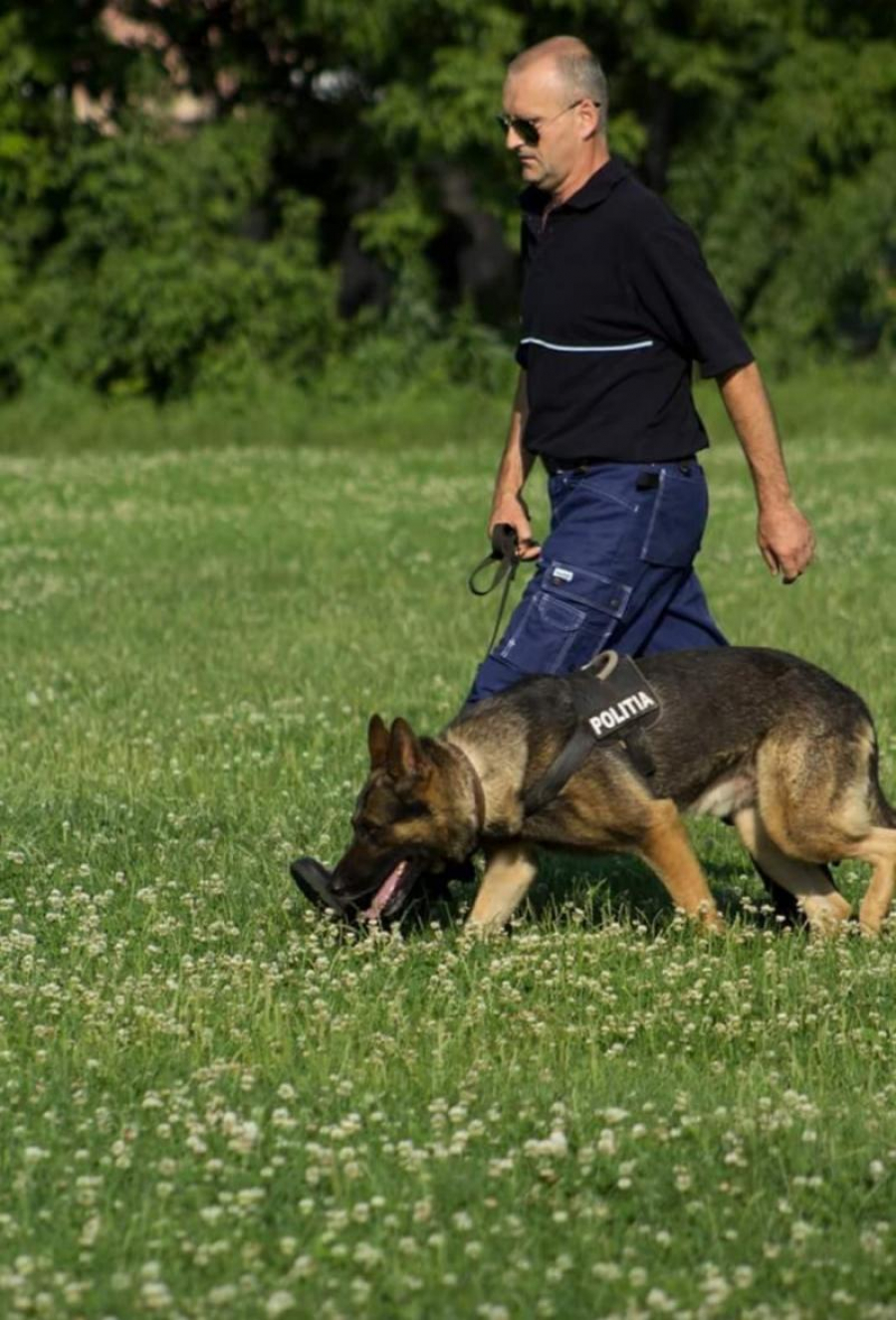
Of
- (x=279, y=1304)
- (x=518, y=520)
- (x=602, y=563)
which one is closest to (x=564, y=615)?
(x=602, y=563)

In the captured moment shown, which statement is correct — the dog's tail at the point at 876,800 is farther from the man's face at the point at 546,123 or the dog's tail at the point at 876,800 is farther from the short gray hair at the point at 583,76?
the short gray hair at the point at 583,76

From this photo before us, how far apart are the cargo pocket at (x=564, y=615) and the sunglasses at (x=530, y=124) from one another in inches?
48.1

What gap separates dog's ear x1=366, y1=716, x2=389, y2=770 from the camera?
6906 millimetres

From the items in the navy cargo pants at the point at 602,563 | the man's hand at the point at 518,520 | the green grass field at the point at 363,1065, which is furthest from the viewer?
the man's hand at the point at 518,520

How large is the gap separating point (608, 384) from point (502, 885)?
4.88ft

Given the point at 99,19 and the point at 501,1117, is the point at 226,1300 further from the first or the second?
the point at 99,19

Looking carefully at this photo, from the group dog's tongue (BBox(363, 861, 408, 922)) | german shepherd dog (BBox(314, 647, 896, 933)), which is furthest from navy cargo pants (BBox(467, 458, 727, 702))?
dog's tongue (BBox(363, 861, 408, 922))

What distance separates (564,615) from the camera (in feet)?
23.8

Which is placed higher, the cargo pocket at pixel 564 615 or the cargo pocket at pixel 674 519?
the cargo pocket at pixel 674 519

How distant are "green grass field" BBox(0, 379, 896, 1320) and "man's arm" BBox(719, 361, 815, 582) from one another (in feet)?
3.62

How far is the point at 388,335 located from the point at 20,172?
16.7 feet

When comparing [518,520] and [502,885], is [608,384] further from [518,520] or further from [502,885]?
[502,885]

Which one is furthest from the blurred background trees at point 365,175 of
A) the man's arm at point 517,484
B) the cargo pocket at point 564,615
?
the cargo pocket at point 564,615

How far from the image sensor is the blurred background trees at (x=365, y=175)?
31.4 metres
